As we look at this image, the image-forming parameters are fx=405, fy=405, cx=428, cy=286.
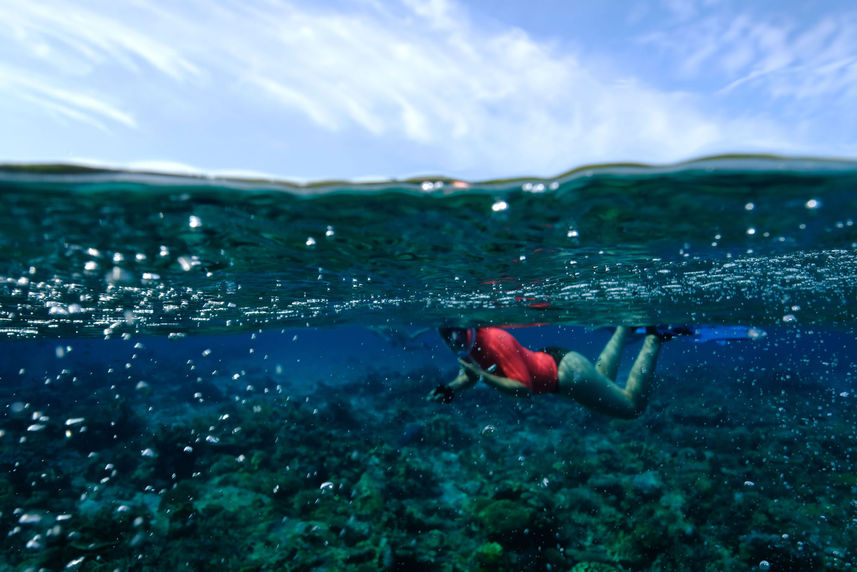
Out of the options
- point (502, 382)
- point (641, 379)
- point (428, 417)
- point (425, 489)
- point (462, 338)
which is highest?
point (462, 338)

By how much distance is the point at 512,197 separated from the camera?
19.5ft

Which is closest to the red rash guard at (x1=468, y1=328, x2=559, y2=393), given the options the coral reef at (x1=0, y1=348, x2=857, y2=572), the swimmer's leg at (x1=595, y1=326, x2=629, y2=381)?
the swimmer's leg at (x1=595, y1=326, x2=629, y2=381)

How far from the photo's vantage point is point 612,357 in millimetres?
11078

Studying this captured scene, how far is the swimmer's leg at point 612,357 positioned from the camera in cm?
1086

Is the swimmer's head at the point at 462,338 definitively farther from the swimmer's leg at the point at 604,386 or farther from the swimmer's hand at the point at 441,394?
the swimmer's leg at the point at 604,386

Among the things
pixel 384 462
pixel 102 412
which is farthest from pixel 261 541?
pixel 102 412

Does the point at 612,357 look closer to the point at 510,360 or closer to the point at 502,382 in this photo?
the point at 510,360

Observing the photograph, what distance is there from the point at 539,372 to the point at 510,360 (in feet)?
2.95

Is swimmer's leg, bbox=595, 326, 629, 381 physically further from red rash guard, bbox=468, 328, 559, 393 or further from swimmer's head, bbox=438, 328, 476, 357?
swimmer's head, bbox=438, 328, 476, 357

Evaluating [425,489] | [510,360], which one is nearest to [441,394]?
[510,360]

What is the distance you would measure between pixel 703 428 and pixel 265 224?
18.6 meters

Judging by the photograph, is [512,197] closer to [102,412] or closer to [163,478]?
[163,478]

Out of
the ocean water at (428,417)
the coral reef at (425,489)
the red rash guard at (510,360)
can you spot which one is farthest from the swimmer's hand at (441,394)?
the coral reef at (425,489)

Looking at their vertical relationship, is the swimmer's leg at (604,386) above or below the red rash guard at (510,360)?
below
